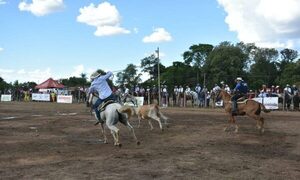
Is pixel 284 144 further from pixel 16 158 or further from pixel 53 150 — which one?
pixel 16 158

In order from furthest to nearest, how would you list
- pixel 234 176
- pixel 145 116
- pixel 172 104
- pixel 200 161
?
pixel 172 104 → pixel 145 116 → pixel 200 161 → pixel 234 176

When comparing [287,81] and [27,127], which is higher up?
[287,81]

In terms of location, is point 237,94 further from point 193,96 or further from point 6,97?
point 6,97

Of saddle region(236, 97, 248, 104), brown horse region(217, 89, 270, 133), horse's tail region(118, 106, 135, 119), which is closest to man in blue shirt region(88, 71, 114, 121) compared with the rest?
horse's tail region(118, 106, 135, 119)

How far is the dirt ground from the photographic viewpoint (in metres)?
9.45

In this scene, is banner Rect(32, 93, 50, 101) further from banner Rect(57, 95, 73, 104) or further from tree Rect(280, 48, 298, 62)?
tree Rect(280, 48, 298, 62)

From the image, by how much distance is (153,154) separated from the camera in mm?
11898

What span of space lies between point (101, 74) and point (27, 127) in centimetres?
721

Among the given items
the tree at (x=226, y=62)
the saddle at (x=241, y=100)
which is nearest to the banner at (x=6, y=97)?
the tree at (x=226, y=62)

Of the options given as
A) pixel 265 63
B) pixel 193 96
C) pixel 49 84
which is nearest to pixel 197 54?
pixel 265 63

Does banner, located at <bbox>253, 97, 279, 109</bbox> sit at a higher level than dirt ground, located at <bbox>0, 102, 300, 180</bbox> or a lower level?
higher

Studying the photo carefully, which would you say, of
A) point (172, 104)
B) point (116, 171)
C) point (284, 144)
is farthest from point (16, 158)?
A: point (172, 104)

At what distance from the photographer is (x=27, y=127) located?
777 inches

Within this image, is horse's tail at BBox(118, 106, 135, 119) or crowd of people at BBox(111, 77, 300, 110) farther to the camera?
crowd of people at BBox(111, 77, 300, 110)
